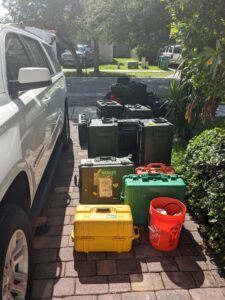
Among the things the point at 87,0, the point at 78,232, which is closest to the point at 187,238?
the point at 78,232

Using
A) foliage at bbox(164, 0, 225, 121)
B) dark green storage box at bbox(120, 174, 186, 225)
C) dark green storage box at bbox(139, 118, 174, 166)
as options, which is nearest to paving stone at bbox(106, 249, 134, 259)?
dark green storage box at bbox(120, 174, 186, 225)

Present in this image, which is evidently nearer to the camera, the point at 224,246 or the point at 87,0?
the point at 224,246

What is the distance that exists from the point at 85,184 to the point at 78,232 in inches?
40.2

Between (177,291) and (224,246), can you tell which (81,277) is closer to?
(177,291)

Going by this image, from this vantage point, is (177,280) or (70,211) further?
(70,211)

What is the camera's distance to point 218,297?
2.64 m

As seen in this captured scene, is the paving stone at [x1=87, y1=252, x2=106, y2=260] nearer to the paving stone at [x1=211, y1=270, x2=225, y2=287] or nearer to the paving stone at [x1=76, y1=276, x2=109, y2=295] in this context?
the paving stone at [x1=76, y1=276, x2=109, y2=295]

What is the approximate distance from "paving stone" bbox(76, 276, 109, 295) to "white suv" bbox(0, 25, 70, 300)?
0.52 meters

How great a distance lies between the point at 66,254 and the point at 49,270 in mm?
276

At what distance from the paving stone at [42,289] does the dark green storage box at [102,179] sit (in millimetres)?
1397

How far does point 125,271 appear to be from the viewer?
115 inches

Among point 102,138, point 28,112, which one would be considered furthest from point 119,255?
point 102,138

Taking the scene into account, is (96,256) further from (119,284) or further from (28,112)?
(28,112)

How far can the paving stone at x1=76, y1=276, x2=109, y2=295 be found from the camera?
268 centimetres
